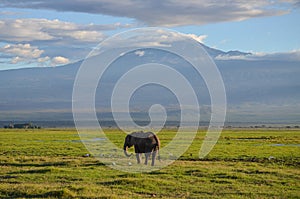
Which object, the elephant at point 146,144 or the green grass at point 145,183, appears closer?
the green grass at point 145,183

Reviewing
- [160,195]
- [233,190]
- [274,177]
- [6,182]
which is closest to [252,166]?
[274,177]

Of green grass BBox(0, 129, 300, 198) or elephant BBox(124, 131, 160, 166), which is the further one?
elephant BBox(124, 131, 160, 166)

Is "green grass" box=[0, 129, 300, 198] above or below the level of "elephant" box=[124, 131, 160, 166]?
below

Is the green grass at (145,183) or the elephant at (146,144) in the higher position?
the elephant at (146,144)

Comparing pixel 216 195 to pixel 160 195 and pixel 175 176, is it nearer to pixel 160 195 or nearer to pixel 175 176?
pixel 160 195

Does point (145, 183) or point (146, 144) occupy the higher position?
point (146, 144)

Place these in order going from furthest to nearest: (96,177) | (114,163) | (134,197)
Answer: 1. (114,163)
2. (96,177)
3. (134,197)

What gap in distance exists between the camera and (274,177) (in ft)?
70.6

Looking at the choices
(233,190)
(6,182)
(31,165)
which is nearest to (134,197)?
(233,190)

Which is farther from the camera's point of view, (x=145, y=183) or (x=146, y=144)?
(x=146, y=144)

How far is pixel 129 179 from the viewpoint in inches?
760

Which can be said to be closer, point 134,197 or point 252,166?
point 134,197

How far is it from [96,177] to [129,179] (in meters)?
2.28

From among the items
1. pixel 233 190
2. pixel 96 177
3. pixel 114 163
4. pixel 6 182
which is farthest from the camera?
pixel 114 163
